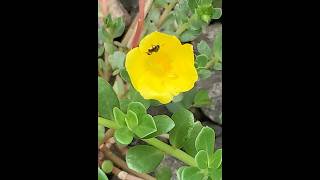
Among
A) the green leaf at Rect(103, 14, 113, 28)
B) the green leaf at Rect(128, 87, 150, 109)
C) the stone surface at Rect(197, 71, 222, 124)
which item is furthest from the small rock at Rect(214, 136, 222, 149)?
the green leaf at Rect(103, 14, 113, 28)

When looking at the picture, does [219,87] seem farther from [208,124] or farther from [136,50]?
[136,50]

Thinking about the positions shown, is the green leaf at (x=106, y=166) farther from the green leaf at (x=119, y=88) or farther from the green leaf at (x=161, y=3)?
the green leaf at (x=161, y=3)

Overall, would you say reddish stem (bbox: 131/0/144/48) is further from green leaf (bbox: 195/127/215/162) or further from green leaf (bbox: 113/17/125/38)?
green leaf (bbox: 195/127/215/162)

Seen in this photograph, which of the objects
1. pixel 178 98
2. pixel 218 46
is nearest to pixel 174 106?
pixel 178 98

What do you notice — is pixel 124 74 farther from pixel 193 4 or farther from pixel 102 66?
pixel 193 4

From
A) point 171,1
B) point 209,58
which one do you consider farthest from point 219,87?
point 171,1

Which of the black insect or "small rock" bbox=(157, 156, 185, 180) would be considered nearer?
the black insect
